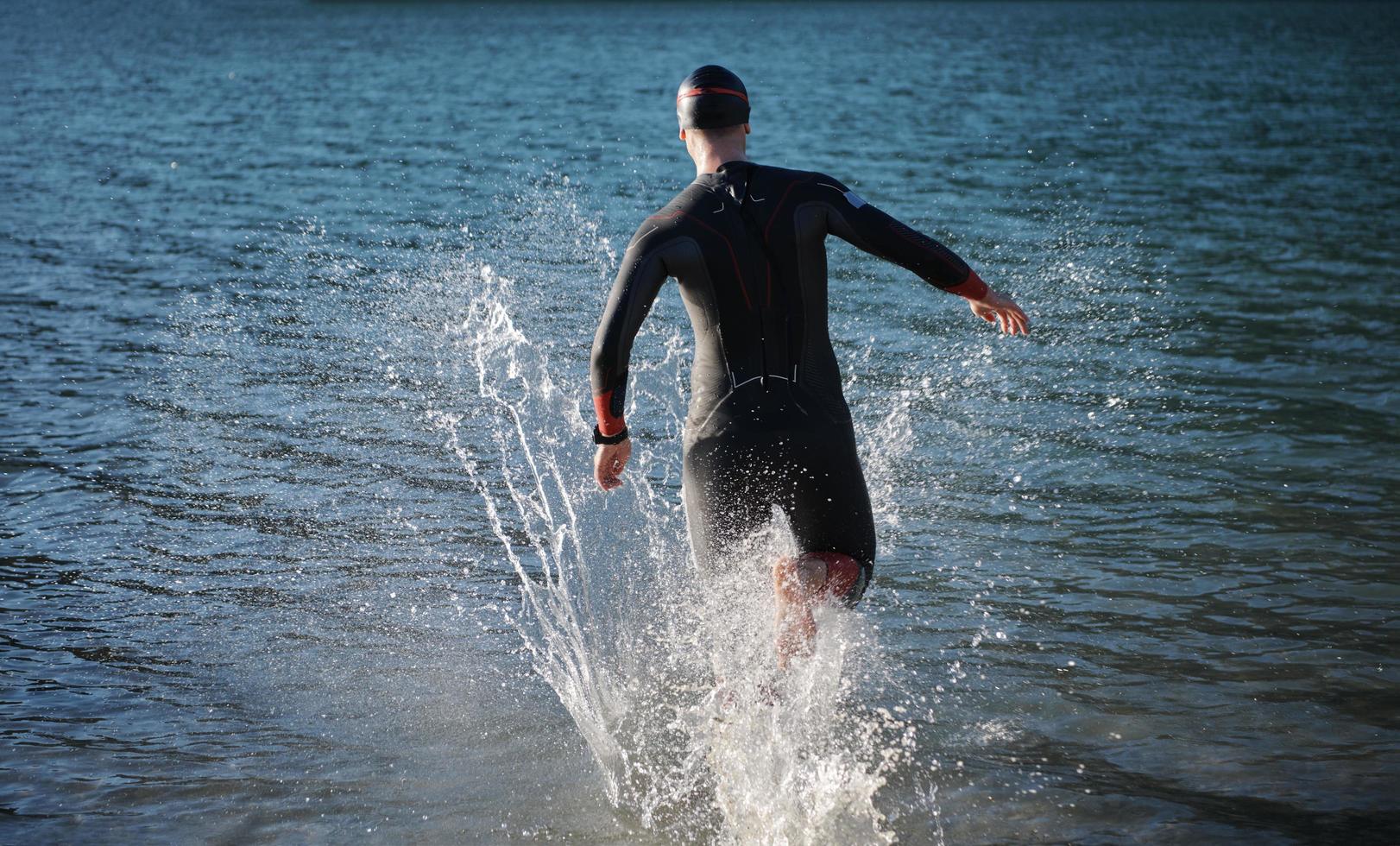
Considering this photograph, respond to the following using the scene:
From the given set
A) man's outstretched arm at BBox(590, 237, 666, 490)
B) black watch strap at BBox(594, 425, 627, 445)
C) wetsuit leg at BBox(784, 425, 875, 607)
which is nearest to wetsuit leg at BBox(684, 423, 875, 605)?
wetsuit leg at BBox(784, 425, 875, 607)

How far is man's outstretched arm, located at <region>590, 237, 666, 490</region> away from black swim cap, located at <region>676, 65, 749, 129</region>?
505 millimetres

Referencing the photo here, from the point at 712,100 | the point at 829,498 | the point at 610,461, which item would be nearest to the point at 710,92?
the point at 712,100

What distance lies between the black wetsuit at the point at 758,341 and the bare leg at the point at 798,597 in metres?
0.10

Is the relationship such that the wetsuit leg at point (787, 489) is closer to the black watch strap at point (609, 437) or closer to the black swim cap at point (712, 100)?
the black watch strap at point (609, 437)

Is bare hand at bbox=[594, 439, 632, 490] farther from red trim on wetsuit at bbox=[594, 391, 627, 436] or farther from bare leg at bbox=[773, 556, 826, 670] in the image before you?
bare leg at bbox=[773, 556, 826, 670]

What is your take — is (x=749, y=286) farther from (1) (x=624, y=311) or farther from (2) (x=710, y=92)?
(2) (x=710, y=92)

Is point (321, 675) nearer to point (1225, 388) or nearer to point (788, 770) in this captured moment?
point (788, 770)

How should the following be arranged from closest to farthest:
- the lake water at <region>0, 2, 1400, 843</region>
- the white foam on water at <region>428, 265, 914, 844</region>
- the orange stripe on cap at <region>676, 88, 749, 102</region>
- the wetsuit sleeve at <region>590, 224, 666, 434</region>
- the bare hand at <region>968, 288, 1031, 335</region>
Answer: the wetsuit sleeve at <region>590, 224, 666, 434</region> < the orange stripe on cap at <region>676, 88, 749, 102</region> < the white foam on water at <region>428, 265, 914, 844</region> < the lake water at <region>0, 2, 1400, 843</region> < the bare hand at <region>968, 288, 1031, 335</region>

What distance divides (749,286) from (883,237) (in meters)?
0.53

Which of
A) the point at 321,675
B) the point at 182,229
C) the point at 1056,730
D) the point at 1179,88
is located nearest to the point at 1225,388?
the point at 1056,730

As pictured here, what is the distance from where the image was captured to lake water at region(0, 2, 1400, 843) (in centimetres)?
498

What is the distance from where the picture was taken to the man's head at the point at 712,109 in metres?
4.79

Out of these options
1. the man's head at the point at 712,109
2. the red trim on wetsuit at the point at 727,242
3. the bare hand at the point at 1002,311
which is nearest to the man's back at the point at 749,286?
the red trim on wetsuit at the point at 727,242

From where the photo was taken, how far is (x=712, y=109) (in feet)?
15.8
